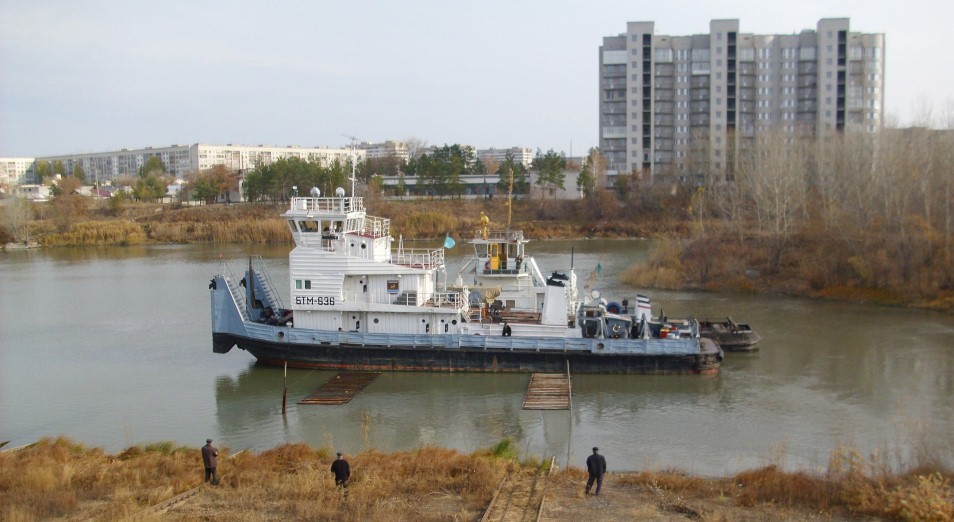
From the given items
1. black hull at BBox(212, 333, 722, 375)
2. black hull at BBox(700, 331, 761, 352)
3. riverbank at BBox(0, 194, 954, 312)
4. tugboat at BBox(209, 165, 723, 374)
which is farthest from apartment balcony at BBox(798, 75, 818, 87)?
black hull at BBox(212, 333, 722, 375)

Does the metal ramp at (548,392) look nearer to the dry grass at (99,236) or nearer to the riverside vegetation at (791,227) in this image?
the riverside vegetation at (791,227)

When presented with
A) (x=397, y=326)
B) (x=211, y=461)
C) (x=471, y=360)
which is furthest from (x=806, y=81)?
(x=211, y=461)

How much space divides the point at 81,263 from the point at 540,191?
151 ft

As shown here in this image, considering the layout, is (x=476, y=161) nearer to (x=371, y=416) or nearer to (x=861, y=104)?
(x=861, y=104)

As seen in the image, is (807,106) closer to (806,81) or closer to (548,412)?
(806,81)

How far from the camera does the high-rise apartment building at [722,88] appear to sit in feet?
253

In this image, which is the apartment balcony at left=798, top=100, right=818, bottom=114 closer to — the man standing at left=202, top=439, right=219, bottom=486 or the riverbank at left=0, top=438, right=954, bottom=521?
the riverbank at left=0, top=438, right=954, bottom=521

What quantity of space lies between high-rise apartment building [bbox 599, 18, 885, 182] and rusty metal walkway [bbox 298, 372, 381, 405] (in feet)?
193

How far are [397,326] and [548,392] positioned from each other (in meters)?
5.48

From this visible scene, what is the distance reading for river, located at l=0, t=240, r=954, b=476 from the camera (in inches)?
702

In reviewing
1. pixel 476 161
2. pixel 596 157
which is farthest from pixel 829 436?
pixel 476 161

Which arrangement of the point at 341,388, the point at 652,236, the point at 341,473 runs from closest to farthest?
the point at 341,473 → the point at 341,388 → the point at 652,236

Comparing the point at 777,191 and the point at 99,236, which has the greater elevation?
the point at 777,191

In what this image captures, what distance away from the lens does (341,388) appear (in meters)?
22.0
